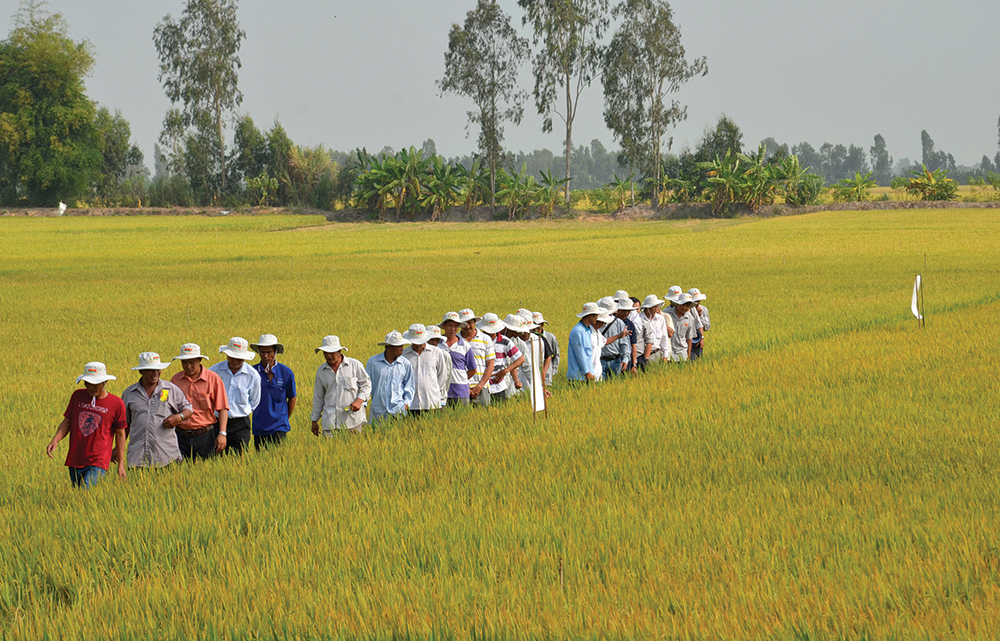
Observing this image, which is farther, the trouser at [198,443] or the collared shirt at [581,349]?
the collared shirt at [581,349]

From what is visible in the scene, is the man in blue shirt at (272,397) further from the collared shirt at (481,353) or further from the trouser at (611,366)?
the trouser at (611,366)

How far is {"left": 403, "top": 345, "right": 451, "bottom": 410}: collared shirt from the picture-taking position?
31.6 feet

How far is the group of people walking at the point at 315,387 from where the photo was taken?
7.60 m

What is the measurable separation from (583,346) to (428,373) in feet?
8.55

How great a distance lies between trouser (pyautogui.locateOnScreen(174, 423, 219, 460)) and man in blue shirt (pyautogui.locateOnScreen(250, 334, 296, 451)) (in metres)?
0.60

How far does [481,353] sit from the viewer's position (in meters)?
10.4

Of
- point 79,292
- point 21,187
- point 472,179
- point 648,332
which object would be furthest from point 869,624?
point 21,187

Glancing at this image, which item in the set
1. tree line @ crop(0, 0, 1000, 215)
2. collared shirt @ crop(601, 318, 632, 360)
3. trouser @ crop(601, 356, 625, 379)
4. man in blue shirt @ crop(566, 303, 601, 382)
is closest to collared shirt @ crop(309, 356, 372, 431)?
man in blue shirt @ crop(566, 303, 601, 382)

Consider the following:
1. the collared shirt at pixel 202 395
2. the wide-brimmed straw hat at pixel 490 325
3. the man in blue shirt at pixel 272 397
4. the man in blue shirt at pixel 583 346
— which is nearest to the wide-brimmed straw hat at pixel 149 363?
the collared shirt at pixel 202 395

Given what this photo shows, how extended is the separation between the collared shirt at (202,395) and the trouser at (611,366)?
5914 millimetres

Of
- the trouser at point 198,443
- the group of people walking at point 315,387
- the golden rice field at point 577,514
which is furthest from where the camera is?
the trouser at point 198,443

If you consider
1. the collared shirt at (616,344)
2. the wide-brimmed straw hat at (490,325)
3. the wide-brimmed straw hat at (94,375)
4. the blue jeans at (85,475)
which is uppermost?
the wide-brimmed straw hat at (94,375)

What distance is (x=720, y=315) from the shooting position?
20.8 metres

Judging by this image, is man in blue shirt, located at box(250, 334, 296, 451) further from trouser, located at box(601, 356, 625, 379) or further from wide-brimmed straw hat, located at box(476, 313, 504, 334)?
trouser, located at box(601, 356, 625, 379)
